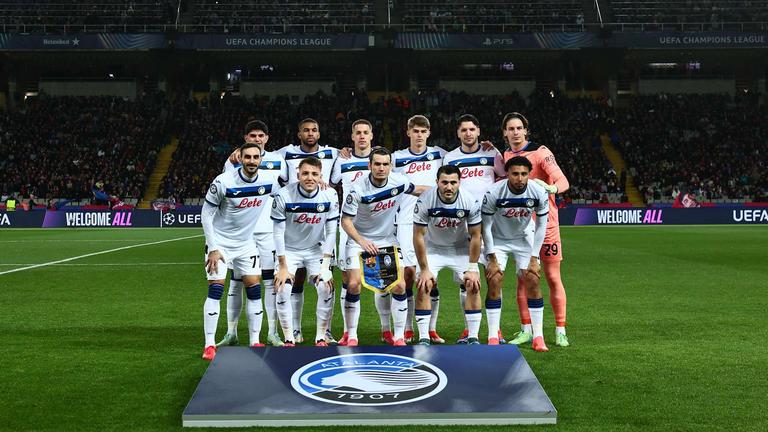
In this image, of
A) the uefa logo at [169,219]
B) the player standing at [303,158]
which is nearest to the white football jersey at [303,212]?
the player standing at [303,158]

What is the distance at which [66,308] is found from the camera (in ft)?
33.6

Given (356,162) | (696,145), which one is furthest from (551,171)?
(696,145)

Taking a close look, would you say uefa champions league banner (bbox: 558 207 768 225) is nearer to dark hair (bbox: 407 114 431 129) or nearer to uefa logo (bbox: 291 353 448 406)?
dark hair (bbox: 407 114 431 129)

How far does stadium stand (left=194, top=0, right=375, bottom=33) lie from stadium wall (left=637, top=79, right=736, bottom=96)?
51.5 feet

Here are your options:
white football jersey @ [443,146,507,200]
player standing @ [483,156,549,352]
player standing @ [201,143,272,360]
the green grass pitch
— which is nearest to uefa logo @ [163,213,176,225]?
the green grass pitch

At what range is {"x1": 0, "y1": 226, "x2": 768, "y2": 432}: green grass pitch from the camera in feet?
17.4

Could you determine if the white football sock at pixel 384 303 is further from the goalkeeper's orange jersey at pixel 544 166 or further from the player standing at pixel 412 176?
the goalkeeper's orange jersey at pixel 544 166

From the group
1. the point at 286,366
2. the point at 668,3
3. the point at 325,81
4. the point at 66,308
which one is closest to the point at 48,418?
the point at 286,366

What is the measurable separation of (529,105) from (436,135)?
6201 mm

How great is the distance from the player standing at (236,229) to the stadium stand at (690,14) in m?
36.4

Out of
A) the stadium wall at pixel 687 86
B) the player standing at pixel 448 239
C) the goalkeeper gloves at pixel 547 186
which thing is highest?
the stadium wall at pixel 687 86

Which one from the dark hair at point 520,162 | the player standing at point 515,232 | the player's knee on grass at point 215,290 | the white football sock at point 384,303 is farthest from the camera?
the white football sock at point 384,303

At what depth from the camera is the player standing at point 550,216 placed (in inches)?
297

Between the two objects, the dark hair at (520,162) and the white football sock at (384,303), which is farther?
the white football sock at (384,303)
